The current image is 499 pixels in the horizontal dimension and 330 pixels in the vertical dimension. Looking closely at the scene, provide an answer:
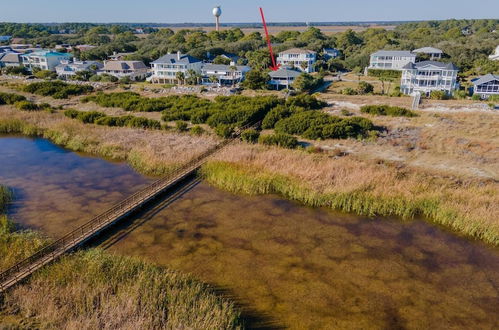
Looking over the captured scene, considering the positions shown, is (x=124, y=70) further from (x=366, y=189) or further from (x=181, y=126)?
(x=366, y=189)

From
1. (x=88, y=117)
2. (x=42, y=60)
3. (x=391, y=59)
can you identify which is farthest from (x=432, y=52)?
(x=42, y=60)

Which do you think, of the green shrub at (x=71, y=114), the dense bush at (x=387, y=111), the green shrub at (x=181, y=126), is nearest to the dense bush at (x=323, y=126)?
the dense bush at (x=387, y=111)

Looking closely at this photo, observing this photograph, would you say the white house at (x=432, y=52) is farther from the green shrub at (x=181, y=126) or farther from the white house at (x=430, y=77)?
the green shrub at (x=181, y=126)

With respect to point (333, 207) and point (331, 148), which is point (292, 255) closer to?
point (333, 207)

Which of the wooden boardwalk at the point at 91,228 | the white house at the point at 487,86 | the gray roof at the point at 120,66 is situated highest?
the gray roof at the point at 120,66

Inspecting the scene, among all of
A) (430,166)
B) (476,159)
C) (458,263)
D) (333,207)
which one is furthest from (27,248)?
(476,159)

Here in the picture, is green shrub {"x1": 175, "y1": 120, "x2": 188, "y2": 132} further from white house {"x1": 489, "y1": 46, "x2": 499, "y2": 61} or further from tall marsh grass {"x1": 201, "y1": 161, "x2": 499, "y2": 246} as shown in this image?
white house {"x1": 489, "y1": 46, "x2": 499, "y2": 61}
